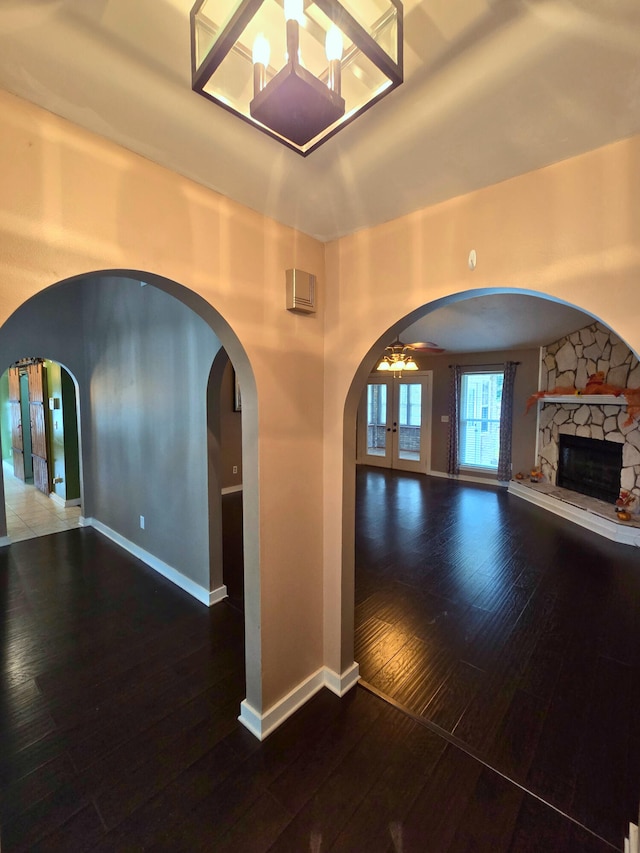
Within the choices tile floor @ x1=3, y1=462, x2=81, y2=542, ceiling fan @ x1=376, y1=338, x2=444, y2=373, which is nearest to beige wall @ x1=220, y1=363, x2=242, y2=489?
tile floor @ x1=3, y1=462, x2=81, y2=542

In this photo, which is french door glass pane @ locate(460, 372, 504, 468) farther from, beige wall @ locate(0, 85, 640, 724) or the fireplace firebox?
beige wall @ locate(0, 85, 640, 724)

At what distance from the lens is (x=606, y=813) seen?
1486mm

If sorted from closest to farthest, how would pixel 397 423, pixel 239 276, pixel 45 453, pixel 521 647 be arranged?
pixel 239 276 → pixel 521 647 → pixel 45 453 → pixel 397 423

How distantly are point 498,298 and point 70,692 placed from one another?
5.19m

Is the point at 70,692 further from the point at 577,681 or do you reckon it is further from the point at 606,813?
the point at 577,681

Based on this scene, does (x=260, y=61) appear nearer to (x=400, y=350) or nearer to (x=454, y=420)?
(x=400, y=350)

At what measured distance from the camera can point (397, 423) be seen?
802 cm

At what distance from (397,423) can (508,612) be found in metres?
5.36

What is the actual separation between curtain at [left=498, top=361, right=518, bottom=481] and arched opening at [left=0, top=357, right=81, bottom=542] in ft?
21.5

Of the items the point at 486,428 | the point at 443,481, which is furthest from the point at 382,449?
the point at 486,428

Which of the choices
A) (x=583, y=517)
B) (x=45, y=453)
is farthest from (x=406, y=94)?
(x=45, y=453)

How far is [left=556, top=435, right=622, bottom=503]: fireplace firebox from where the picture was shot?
4.87 meters

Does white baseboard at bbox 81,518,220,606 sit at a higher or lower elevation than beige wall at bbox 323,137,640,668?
lower

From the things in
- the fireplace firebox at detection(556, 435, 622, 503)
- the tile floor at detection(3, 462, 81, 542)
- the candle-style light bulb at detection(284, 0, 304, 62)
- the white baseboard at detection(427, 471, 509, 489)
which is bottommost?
the tile floor at detection(3, 462, 81, 542)
